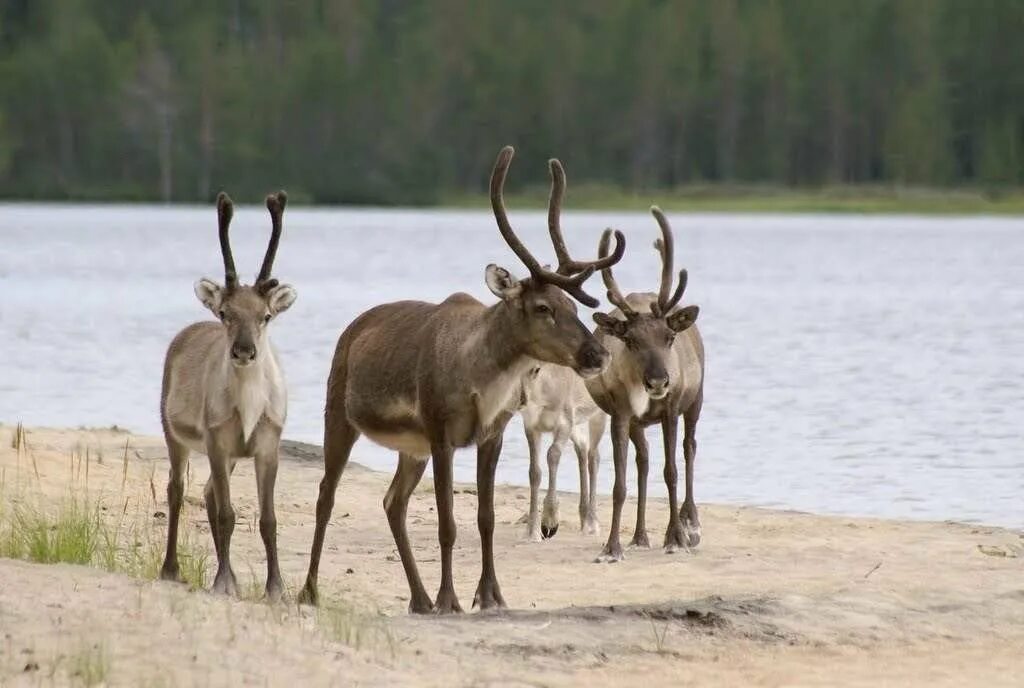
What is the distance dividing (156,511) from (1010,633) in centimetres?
576

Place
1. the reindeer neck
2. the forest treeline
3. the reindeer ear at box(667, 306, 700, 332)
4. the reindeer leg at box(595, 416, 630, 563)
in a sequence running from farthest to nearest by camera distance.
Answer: the forest treeline
the reindeer ear at box(667, 306, 700, 332)
the reindeer leg at box(595, 416, 630, 563)
the reindeer neck

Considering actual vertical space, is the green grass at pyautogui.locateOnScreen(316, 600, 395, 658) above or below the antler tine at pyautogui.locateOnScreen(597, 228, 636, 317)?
below

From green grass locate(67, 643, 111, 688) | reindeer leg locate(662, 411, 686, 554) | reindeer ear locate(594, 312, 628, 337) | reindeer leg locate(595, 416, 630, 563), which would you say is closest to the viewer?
green grass locate(67, 643, 111, 688)

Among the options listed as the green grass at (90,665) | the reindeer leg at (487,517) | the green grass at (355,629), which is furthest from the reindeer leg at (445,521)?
the green grass at (90,665)

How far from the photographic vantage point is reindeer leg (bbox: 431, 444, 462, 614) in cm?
1072

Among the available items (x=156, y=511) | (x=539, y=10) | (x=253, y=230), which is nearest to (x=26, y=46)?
(x=539, y=10)

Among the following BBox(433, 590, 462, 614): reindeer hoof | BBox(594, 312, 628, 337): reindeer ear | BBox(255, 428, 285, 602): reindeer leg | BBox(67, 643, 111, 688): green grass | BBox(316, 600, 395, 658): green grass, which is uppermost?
BBox(594, 312, 628, 337): reindeer ear

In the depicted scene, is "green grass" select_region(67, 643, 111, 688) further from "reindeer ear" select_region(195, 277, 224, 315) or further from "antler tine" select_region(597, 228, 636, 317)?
"antler tine" select_region(597, 228, 636, 317)

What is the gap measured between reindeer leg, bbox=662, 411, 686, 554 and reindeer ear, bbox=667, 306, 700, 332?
31.0 inches

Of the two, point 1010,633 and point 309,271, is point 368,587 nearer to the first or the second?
point 1010,633

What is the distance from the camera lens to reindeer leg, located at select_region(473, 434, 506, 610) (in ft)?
35.4

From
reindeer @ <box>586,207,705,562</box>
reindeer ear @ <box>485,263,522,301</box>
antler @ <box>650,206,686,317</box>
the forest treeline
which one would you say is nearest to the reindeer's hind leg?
reindeer @ <box>586,207,705,562</box>

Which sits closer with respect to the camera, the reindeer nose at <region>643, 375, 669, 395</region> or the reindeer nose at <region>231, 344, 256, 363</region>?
the reindeer nose at <region>231, 344, 256, 363</region>

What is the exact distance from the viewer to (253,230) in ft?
269
